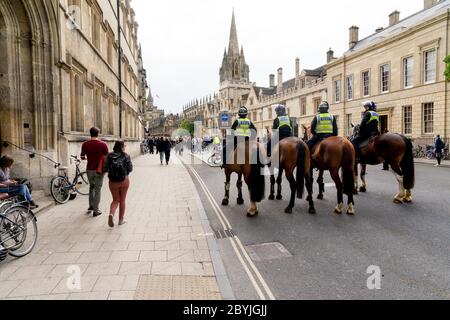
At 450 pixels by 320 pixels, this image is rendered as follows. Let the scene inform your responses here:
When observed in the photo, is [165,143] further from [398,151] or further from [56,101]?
[398,151]

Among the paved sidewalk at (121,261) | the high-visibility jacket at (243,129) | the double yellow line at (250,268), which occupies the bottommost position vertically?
the double yellow line at (250,268)

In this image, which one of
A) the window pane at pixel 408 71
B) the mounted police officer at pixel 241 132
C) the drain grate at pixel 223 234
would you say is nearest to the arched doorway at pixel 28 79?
the mounted police officer at pixel 241 132

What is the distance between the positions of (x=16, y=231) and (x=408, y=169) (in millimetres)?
8304

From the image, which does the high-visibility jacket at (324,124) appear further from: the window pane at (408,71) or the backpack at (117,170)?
the window pane at (408,71)

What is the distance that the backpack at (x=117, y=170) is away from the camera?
5.76 metres

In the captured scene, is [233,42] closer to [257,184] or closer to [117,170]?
[257,184]

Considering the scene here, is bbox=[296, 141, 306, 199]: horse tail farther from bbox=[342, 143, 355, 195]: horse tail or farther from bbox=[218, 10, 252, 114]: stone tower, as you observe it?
bbox=[218, 10, 252, 114]: stone tower

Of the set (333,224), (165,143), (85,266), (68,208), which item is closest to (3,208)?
(85,266)

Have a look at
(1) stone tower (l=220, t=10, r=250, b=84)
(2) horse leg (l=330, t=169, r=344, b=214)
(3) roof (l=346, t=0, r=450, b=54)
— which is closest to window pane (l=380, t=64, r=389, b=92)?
(3) roof (l=346, t=0, r=450, b=54)

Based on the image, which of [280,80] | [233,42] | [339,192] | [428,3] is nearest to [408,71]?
[428,3]

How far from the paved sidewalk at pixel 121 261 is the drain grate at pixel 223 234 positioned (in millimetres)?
156

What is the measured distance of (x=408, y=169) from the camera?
7.42 meters
